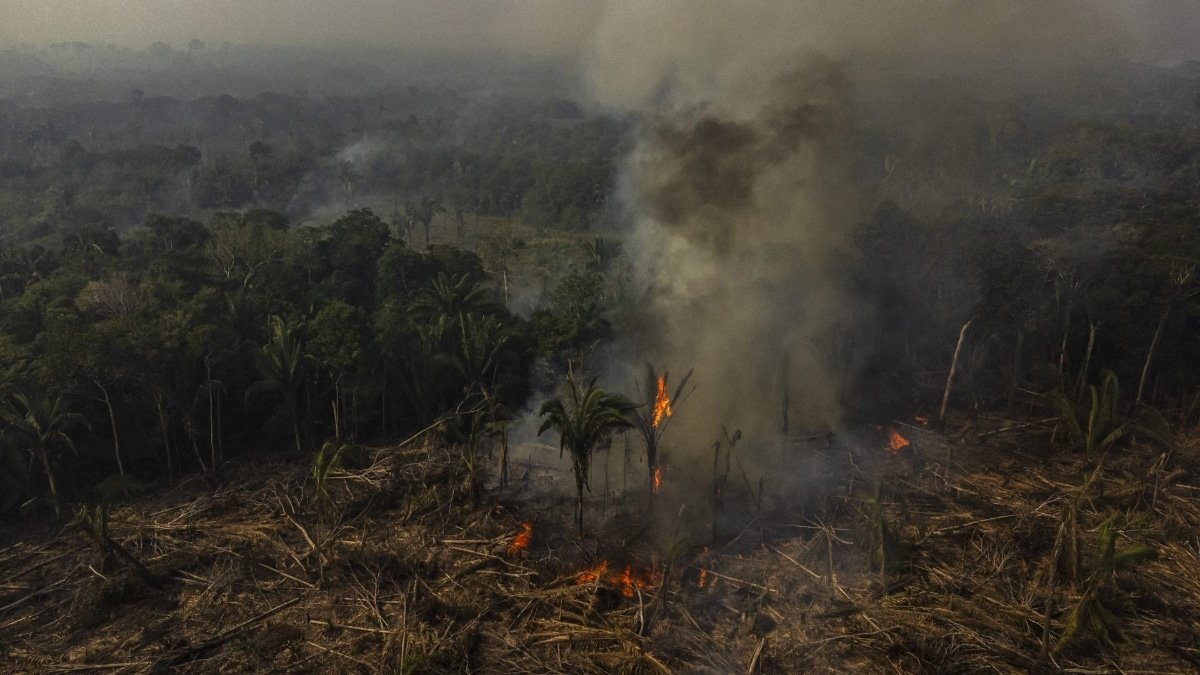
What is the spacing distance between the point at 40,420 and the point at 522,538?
13.7 meters

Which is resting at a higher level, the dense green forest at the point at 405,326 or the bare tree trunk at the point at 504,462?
the dense green forest at the point at 405,326

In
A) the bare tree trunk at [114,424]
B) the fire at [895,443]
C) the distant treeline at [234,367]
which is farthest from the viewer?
the fire at [895,443]

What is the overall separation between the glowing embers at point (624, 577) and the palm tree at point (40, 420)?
560 inches

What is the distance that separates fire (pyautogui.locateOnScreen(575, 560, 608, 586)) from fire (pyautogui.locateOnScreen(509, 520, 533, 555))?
195 centimetres

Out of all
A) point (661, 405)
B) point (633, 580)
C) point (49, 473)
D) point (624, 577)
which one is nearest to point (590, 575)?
point (624, 577)

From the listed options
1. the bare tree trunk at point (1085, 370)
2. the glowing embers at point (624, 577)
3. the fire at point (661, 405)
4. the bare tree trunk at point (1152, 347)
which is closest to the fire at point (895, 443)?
the bare tree trunk at point (1085, 370)

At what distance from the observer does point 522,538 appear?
18.0 meters

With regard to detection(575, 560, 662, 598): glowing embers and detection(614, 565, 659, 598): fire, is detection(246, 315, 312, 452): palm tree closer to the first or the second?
detection(575, 560, 662, 598): glowing embers

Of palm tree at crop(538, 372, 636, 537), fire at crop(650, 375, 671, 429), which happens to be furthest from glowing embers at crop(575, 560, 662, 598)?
fire at crop(650, 375, 671, 429)

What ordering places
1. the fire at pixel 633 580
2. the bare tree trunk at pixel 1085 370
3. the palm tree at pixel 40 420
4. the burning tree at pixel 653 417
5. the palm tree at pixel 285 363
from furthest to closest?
the bare tree trunk at pixel 1085 370
the palm tree at pixel 285 363
the palm tree at pixel 40 420
the burning tree at pixel 653 417
the fire at pixel 633 580

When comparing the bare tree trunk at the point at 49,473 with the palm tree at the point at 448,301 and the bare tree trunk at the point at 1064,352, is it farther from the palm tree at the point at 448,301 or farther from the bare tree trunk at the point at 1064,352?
the bare tree trunk at the point at 1064,352

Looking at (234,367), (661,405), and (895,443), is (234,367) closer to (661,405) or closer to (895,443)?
(661,405)

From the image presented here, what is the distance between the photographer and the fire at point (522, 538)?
1742 centimetres

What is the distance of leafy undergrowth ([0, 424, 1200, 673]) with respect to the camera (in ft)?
46.5
